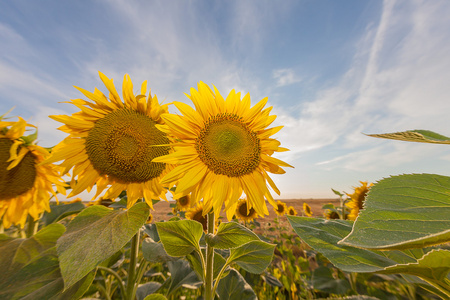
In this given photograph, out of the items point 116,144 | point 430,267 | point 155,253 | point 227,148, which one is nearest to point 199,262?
point 155,253

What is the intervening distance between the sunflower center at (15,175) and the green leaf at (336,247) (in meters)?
1.62

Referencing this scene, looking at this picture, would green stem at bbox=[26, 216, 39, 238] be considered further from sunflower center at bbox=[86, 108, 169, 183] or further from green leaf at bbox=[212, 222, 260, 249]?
green leaf at bbox=[212, 222, 260, 249]

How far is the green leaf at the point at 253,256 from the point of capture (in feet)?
3.48

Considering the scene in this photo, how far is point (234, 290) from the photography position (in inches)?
56.4

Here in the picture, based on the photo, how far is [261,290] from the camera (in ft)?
8.25

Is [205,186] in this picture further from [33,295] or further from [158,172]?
[33,295]

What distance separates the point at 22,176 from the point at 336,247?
1801 millimetres

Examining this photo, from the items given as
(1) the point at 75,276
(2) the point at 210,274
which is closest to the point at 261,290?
(2) the point at 210,274

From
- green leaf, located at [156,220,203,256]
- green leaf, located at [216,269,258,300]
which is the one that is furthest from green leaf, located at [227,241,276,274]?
green leaf, located at [216,269,258,300]

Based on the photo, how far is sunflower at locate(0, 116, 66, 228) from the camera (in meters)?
1.41

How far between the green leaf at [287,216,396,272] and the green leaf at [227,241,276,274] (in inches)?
12.9

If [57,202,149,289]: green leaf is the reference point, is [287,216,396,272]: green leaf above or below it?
above

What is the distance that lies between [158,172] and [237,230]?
51 centimetres

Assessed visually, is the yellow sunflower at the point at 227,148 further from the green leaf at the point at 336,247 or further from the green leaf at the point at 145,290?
the green leaf at the point at 145,290
